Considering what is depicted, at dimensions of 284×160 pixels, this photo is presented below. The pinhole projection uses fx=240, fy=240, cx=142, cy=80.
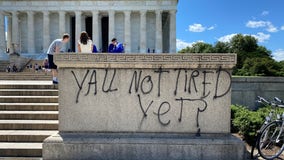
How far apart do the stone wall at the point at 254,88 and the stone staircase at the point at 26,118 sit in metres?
8.14

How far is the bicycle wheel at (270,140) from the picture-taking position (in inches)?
221

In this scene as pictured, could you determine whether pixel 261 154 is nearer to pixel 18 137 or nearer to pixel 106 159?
pixel 106 159

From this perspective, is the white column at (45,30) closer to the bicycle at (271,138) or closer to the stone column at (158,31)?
the stone column at (158,31)

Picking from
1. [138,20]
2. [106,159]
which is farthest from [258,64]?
[138,20]

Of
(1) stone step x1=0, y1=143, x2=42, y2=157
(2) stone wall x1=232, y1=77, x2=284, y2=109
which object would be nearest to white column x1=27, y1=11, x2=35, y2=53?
(2) stone wall x1=232, y1=77, x2=284, y2=109

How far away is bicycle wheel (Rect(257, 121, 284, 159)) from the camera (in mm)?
5625

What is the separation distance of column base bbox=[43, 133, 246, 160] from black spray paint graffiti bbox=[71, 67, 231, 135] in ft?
1.23

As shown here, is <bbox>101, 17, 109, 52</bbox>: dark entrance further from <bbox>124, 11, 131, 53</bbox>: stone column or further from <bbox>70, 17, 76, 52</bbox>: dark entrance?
<bbox>124, 11, 131, 53</bbox>: stone column

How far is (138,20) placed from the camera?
52.1 m

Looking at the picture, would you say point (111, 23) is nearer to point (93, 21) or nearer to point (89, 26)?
point (93, 21)

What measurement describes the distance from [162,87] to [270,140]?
3.01m

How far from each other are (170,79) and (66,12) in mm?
50767

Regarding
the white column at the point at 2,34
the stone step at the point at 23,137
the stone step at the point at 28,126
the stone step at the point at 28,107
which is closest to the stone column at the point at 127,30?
the white column at the point at 2,34

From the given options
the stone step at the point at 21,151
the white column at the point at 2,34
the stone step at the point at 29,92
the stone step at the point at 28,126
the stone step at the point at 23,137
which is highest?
the white column at the point at 2,34
